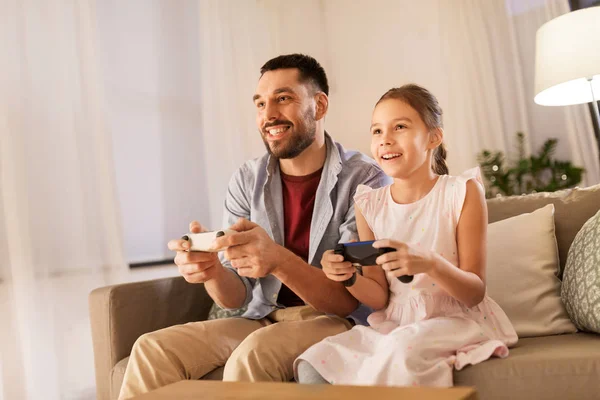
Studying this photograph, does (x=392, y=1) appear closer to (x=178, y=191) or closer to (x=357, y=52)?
(x=357, y=52)

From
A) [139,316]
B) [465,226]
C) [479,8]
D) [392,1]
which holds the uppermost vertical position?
[392,1]

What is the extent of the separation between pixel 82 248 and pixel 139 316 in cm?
83

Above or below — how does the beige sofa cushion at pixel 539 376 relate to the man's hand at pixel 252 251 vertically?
below

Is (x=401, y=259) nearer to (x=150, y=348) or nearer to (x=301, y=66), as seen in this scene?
(x=150, y=348)

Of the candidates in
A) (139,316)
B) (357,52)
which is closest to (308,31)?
(357,52)

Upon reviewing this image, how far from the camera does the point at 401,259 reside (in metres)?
1.07

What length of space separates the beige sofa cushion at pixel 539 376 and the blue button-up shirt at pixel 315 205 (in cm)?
49

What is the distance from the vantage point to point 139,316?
1.75 m

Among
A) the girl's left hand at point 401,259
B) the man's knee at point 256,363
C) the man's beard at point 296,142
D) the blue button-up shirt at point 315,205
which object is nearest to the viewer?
the girl's left hand at point 401,259

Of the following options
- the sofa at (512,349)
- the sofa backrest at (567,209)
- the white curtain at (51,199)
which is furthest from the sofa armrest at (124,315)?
the sofa backrest at (567,209)

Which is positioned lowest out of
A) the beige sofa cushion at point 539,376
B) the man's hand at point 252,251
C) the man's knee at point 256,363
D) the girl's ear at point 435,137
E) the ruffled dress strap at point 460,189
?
the beige sofa cushion at point 539,376

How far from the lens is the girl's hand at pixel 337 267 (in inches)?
47.5

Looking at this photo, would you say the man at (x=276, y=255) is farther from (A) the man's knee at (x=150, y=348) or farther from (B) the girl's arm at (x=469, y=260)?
(B) the girl's arm at (x=469, y=260)

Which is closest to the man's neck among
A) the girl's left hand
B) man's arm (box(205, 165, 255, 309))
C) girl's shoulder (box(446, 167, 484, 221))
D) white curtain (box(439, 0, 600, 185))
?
man's arm (box(205, 165, 255, 309))
